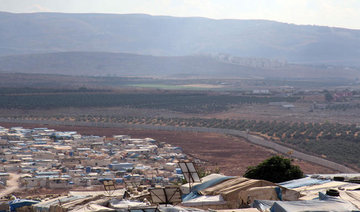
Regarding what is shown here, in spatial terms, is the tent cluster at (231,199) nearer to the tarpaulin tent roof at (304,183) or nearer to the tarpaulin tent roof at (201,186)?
Result: the tarpaulin tent roof at (201,186)

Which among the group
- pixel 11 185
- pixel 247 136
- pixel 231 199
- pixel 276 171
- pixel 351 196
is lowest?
pixel 247 136

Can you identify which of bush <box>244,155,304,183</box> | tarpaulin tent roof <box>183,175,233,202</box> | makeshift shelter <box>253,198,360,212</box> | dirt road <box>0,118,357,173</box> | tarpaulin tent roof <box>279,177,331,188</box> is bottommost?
dirt road <box>0,118,357,173</box>

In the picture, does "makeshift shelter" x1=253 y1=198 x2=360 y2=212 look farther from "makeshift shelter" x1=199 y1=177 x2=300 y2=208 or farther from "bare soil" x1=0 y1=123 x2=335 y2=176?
"bare soil" x1=0 y1=123 x2=335 y2=176

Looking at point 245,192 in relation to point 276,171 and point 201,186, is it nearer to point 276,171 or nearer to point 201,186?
point 201,186

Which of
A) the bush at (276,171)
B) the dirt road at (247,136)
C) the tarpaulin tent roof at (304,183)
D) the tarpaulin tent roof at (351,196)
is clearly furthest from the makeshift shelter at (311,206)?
the dirt road at (247,136)

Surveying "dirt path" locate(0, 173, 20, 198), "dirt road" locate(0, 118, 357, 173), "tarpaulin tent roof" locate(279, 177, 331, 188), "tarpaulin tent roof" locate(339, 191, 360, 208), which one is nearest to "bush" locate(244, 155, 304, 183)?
"tarpaulin tent roof" locate(279, 177, 331, 188)

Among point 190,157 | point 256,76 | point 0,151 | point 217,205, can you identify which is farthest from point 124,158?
point 256,76

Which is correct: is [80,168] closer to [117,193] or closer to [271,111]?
[117,193]

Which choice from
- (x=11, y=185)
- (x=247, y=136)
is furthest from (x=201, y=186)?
(x=247, y=136)
